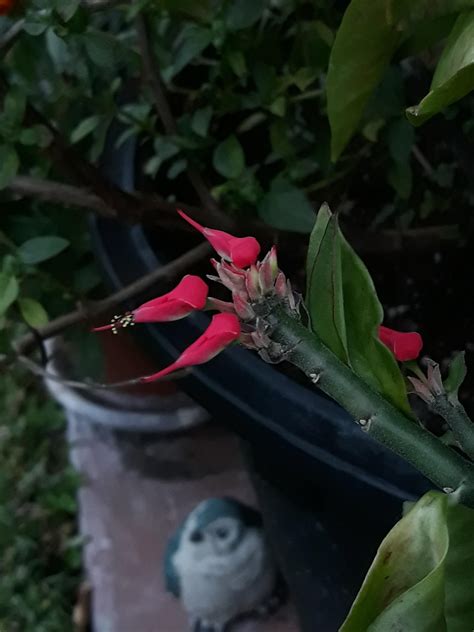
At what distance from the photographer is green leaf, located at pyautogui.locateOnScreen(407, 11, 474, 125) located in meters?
0.30

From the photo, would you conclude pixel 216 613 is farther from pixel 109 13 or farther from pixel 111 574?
pixel 109 13

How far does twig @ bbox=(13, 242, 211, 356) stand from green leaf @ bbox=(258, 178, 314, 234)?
0.05m

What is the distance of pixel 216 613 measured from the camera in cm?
80

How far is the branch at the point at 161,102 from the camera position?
555mm

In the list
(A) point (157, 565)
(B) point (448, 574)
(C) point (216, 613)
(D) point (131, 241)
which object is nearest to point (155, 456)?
(A) point (157, 565)

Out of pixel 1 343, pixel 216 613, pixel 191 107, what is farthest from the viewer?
pixel 216 613

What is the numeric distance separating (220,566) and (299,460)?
333mm

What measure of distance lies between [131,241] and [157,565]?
426mm

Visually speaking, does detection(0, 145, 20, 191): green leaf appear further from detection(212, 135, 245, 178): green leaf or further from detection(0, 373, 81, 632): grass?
detection(0, 373, 81, 632): grass

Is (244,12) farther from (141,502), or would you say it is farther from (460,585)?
Answer: (141,502)

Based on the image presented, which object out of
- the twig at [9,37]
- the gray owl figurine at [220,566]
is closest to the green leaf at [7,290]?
the twig at [9,37]

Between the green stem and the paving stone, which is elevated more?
the paving stone

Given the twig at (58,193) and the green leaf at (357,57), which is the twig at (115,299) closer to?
the twig at (58,193)

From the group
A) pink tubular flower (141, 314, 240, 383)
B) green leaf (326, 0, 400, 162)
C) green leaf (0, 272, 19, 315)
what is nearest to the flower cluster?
pink tubular flower (141, 314, 240, 383)
